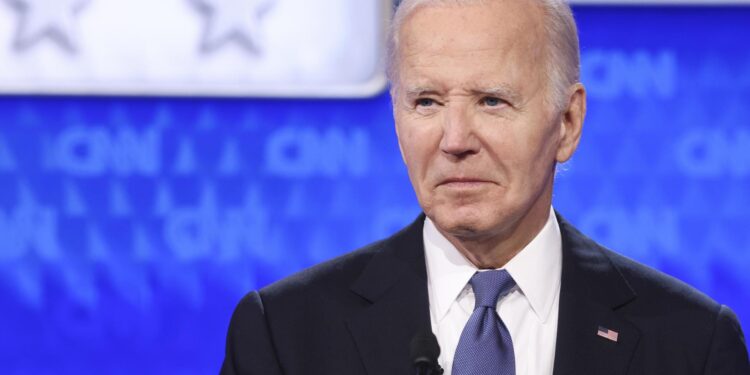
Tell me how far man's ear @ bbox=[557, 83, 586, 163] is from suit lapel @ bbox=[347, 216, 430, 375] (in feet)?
0.86

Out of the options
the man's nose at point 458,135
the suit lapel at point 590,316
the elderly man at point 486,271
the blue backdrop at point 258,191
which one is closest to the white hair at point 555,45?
the elderly man at point 486,271

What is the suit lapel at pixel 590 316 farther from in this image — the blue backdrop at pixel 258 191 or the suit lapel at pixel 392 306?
the blue backdrop at pixel 258 191

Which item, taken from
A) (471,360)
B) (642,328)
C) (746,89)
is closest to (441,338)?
(471,360)

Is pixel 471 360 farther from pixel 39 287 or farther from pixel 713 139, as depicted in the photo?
pixel 39 287

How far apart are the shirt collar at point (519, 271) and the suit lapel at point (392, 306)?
0.02 meters

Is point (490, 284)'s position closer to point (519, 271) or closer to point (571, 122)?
point (519, 271)

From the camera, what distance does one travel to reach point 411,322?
5.69 feet

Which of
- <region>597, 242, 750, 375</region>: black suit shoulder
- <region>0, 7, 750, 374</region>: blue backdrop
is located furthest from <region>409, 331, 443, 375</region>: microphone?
<region>0, 7, 750, 374</region>: blue backdrop

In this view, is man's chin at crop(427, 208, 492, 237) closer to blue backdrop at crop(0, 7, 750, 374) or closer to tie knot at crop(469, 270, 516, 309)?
tie knot at crop(469, 270, 516, 309)

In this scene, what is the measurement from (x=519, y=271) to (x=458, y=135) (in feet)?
0.84

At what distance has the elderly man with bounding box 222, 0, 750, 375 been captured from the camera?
1650 mm

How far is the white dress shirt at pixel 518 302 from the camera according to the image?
1.72 m

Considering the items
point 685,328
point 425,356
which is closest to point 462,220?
point 425,356

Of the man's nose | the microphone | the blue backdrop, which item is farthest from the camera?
the blue backdrop
